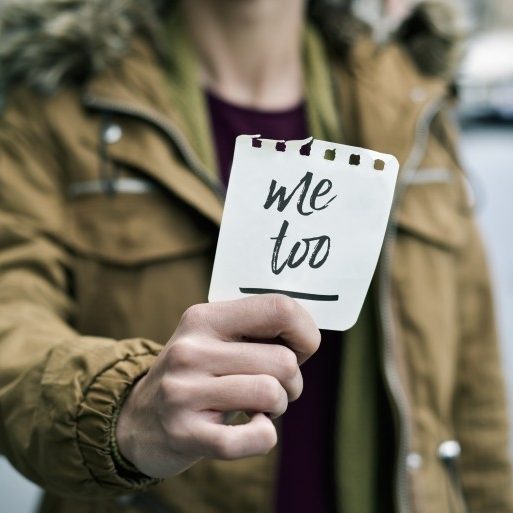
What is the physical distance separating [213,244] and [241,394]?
52 cm

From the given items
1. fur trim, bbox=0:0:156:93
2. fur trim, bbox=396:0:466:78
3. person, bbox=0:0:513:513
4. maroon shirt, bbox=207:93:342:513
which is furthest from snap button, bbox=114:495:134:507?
fur trim, bbox=396:0:466:78

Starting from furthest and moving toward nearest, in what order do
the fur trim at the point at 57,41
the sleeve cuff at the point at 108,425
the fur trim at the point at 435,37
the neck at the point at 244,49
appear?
the fur trim at the point at 435,37, the neck at the point at 244,49, the fur trim at the point at 57,41, the sleeve cuff at the point at 108,425

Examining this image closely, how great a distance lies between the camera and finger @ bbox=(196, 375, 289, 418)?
0.66 m

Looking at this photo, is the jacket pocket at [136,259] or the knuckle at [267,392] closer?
the knuckle at [267,392]

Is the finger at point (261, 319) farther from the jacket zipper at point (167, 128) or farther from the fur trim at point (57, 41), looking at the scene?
the fur trim at point (57, 41)

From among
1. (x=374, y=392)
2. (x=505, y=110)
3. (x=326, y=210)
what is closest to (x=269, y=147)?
(x=326, y=210)

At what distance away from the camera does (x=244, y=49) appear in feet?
4.55

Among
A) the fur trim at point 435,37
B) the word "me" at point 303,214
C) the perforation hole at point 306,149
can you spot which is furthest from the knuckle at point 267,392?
the fur trim at point 435,37

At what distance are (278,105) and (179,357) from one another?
0.78m

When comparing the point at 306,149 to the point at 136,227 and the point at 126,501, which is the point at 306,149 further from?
the point at 126,501

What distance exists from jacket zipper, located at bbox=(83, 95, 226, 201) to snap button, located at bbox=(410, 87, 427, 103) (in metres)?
0.43

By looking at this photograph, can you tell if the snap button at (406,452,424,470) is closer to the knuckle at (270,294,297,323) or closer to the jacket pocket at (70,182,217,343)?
the jacket pocket at (70,182,217,343)

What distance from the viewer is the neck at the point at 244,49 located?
1.35m

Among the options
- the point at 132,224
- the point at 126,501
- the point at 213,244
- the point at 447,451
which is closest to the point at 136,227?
the point at 132,224
